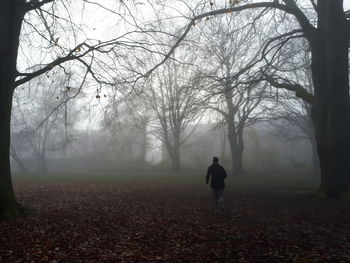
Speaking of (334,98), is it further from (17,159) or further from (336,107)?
(17,159)

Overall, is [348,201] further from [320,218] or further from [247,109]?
[247,109]

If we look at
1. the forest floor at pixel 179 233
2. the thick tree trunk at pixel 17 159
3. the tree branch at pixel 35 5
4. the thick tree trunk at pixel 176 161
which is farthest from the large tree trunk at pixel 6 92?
the thick tree trunk at pixel 17 159

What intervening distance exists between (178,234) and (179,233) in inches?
4.1

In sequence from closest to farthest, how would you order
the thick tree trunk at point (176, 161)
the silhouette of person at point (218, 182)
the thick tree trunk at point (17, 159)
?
the silhouette of person at point (218, 182), the thick tree trunk at point (176, 161), the thick tree trunk at point (17, 159)

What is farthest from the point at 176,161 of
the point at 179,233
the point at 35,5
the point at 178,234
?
the point at 178,234

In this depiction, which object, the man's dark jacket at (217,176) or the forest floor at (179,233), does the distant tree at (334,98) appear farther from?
the man's dark jacket at (217,176)

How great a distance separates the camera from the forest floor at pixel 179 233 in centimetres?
679

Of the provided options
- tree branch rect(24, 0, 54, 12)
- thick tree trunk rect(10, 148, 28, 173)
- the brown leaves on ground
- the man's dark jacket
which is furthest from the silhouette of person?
thick tree trunk rect(10, 148, 28, 173)

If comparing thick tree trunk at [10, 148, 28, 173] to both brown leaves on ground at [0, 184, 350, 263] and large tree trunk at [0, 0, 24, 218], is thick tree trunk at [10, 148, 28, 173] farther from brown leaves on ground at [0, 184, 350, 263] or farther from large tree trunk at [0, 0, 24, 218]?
large tree trunk at [0, 0, 24, 218]

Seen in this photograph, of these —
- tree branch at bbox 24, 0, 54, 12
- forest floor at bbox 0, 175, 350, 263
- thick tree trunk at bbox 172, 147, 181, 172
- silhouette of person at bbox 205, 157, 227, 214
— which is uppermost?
tree branch at bbox 24, 0, 54, 12

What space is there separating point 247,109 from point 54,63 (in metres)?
23.1

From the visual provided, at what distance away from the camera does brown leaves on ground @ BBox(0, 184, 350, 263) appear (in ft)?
22.3

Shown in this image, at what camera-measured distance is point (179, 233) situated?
8742 mm

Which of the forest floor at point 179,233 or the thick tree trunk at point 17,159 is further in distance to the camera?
the thick tree trunk at point 17,159
